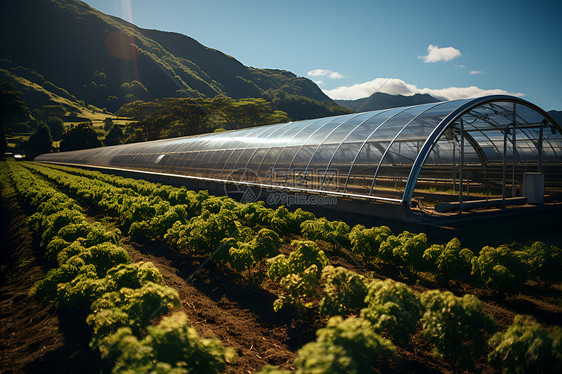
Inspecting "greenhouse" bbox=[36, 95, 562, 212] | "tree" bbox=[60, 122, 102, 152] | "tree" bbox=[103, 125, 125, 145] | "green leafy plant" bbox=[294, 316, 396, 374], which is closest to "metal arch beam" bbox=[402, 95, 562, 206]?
"greenhouse" bbox=[36, 95, 562, 212]

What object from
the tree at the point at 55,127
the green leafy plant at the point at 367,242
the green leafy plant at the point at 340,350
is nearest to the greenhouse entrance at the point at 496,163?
the green leafy plant at the point at 367,242

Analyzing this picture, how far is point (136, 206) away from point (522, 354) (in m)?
10.3

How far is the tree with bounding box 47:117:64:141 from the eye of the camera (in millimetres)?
105750

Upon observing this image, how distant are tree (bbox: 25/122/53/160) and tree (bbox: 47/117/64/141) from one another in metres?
24.9

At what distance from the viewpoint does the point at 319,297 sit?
555 centimetres

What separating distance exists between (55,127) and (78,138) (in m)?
40.5

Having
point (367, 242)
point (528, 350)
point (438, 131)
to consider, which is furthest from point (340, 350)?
point (438, 131)

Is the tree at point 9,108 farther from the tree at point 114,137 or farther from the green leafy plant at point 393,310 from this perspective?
the green leafy plant at point 393,310

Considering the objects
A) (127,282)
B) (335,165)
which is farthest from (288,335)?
(335,165)

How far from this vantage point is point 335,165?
1236 centimetres

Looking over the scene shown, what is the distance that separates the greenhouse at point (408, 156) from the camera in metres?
10.7

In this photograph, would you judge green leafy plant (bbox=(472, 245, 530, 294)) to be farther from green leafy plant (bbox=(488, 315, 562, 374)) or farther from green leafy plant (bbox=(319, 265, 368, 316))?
green leafy plant (bbox=(319, 265, 368, 316))

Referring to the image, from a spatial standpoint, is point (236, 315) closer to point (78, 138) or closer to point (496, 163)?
point (496, 163)

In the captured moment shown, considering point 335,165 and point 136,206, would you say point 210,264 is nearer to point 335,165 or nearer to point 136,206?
point 136,206
